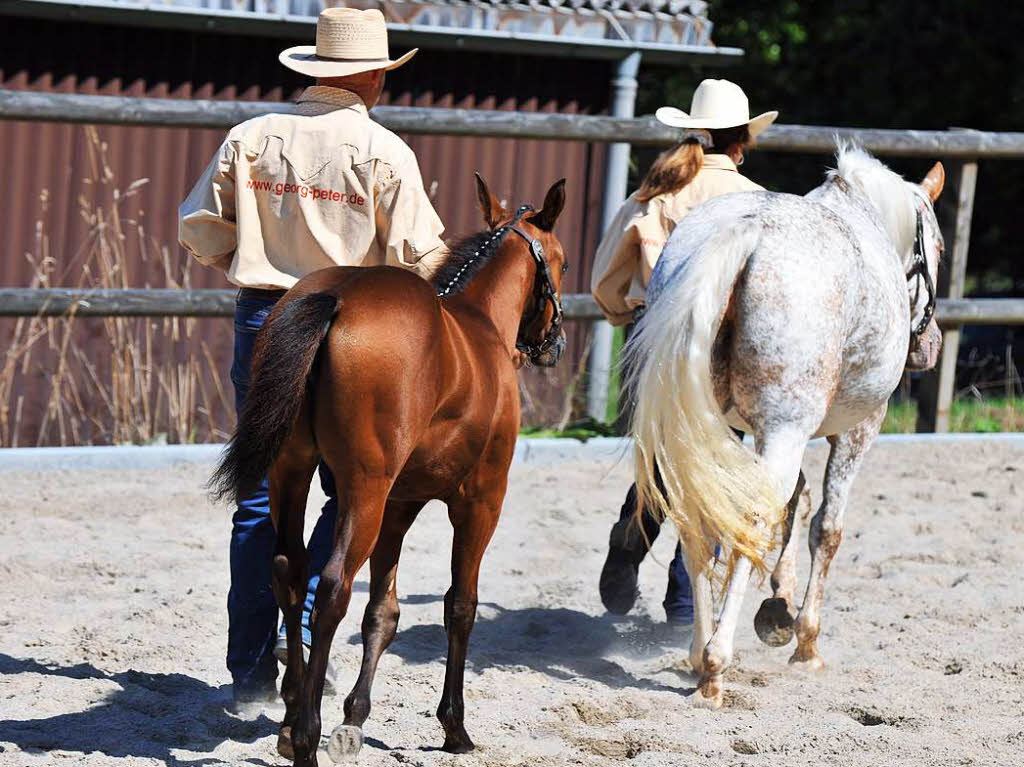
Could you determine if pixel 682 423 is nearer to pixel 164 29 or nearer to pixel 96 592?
pixel 96 592

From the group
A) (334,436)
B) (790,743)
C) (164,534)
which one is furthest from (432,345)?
(164,534)

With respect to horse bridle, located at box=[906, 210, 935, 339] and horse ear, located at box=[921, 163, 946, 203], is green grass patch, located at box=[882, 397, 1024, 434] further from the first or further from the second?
horse bridle, located at box=[906, 210, 935, 339]

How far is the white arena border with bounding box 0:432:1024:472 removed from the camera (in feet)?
20.6

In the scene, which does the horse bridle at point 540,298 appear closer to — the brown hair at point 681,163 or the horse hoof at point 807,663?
the brown hair at point 681,163

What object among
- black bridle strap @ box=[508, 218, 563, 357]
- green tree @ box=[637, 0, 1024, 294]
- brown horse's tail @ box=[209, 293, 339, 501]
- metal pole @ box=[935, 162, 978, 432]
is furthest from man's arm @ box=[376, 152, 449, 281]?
green tree @ box=[637, 0, 1024, 294]

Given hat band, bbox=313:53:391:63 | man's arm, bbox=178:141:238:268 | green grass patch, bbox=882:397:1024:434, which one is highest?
hat band, bbox=313:53:391:63

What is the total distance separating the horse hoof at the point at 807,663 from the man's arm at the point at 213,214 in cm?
226

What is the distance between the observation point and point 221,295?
659cm

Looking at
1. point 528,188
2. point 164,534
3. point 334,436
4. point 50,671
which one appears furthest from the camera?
point 528,188

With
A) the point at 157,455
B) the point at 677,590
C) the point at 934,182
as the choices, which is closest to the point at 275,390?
the point at 677,590

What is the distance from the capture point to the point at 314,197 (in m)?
3.69

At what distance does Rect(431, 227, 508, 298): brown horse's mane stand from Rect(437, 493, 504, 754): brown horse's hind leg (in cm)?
59

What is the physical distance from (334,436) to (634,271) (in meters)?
1.91

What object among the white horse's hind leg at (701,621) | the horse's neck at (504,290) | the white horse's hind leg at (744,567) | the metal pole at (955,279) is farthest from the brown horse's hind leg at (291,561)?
the metal pole at (955,279)
